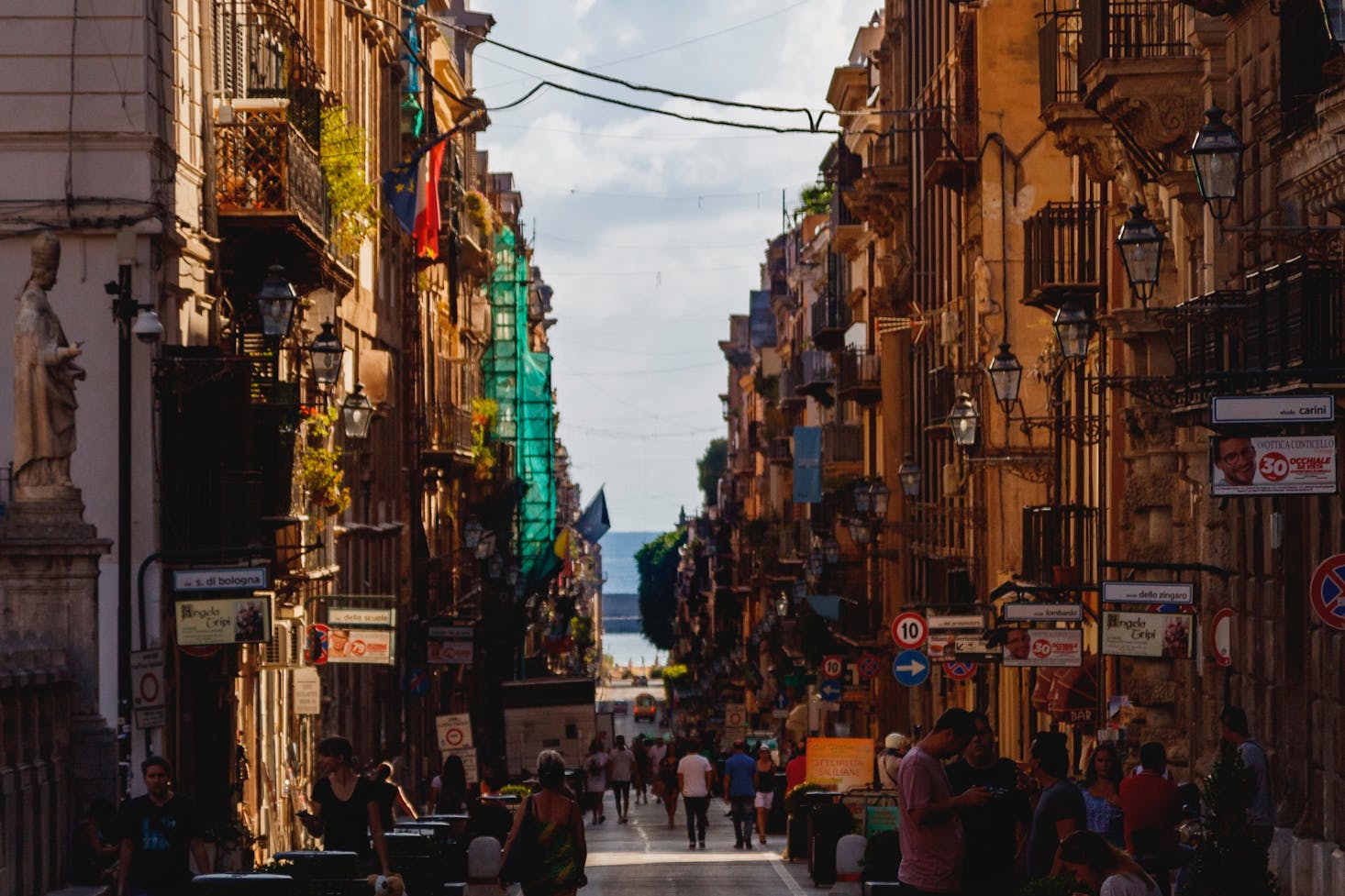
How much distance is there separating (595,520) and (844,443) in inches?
2221

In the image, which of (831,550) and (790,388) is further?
(790,388)

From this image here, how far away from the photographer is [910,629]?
37875 millimetres

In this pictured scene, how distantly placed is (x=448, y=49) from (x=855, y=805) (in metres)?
42.0

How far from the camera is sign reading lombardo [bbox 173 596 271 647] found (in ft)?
81.9

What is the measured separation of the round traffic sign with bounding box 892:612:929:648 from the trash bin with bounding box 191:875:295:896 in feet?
72.1

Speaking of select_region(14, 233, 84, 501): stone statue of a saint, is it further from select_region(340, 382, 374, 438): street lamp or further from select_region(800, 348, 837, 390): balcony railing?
select_region(800, 348, 837, 390): balcony railing

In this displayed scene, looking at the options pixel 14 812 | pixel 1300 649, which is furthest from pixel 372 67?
pixel 14 812

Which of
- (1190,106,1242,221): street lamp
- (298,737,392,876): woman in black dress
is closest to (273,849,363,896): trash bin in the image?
(298,737,392,876): woman in black dress

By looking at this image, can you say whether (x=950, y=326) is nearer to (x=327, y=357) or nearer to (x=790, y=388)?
(x=327, y=357)

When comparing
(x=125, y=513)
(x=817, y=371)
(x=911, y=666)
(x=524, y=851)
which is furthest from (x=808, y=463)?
(x=524, y=851)

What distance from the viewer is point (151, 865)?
16500 millimetres

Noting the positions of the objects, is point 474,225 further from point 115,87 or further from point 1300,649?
point 1300,649

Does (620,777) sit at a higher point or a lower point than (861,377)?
lower

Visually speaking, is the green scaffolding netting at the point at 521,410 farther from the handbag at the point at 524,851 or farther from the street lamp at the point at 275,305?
the handbag at the point at 524,851
